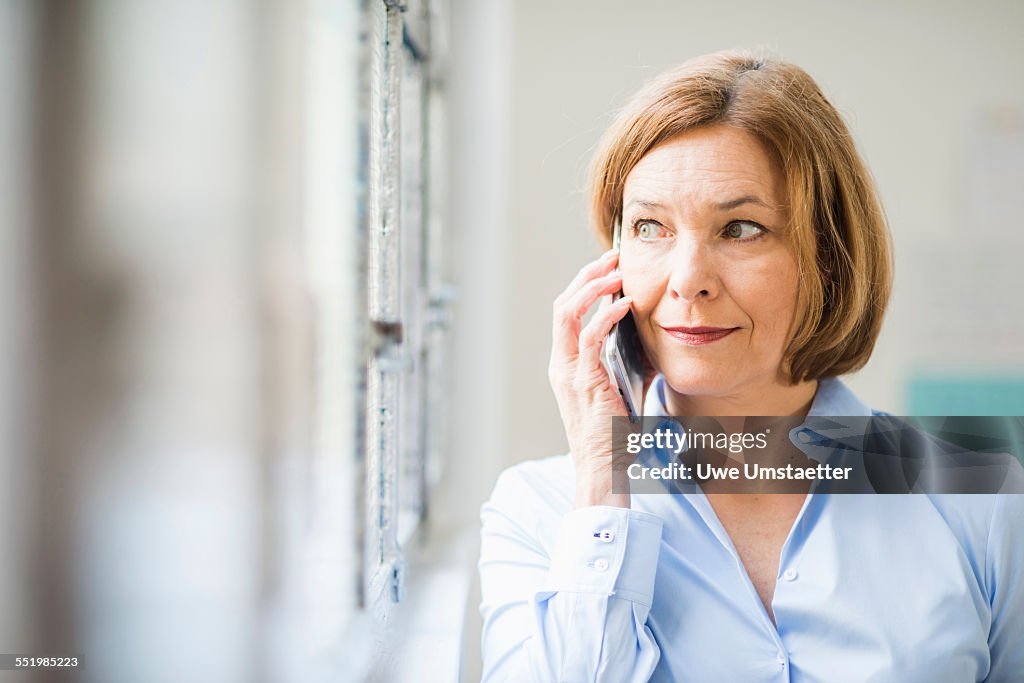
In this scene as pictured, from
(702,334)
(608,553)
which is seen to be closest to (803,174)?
(702,334)

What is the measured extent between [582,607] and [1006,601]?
437 mm

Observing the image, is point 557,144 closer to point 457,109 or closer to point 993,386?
point 457,109

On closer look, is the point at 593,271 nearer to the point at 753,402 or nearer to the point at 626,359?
the point at 626,359

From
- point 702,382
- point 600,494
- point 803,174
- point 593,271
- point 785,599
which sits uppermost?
point 803,174

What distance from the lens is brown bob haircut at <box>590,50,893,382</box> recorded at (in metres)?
0.84

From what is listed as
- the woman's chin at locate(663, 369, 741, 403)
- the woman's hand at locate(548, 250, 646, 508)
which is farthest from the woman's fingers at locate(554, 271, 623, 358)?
the woman's chin at locate(663, 369, 741, 403)

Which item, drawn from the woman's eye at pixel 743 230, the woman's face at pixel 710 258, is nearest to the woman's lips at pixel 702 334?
the woman's face at pixel 710 258

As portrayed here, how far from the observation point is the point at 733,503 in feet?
2.98

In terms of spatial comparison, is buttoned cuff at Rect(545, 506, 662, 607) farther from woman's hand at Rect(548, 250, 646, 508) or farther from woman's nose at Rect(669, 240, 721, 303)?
woman's nose at Rect(669, 240, 721, 303)

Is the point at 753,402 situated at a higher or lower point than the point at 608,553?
higher

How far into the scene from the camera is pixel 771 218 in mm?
849

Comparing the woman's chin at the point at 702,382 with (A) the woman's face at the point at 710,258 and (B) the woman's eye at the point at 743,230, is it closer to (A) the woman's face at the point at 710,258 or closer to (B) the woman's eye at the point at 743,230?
(A) the woman's face at the point at 710,258

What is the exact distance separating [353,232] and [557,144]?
489 mm

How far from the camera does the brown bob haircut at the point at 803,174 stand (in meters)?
0.84
